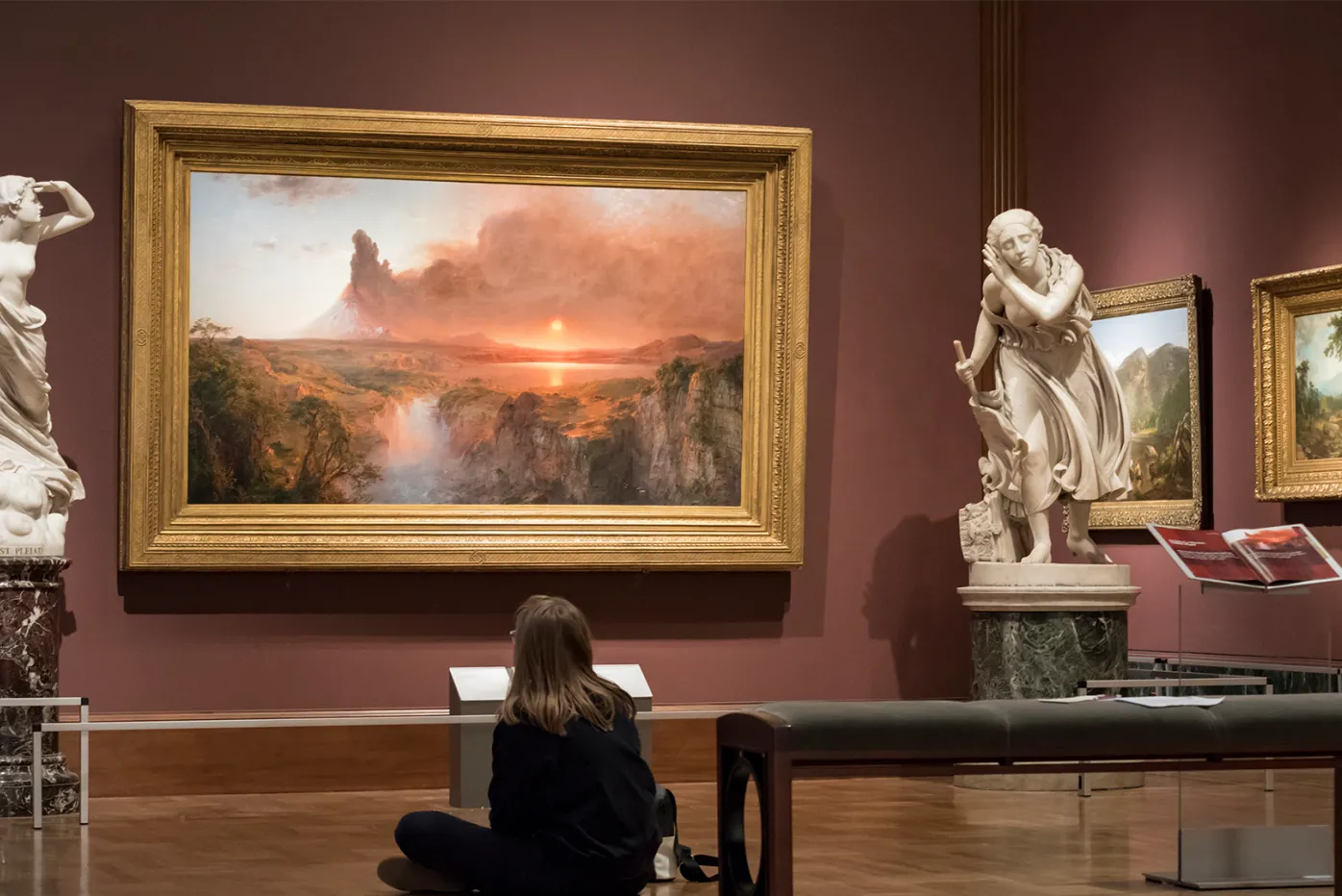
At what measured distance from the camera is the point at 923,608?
35.9 feet

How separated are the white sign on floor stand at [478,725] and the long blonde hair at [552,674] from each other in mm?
2383

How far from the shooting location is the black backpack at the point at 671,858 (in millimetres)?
6301

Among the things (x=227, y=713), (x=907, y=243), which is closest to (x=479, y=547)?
(x=227, y=713)

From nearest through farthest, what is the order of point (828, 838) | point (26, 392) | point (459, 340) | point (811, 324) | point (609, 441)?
point (828, 838)
point (26, 392)
point (459, 340)
point (609, 441)
point (811, 324)

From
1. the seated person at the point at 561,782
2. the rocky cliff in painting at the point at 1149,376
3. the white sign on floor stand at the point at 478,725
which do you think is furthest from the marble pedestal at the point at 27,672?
the rocky cliff in painting at the point at 1149,376

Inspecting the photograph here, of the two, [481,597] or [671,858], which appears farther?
[481,597]

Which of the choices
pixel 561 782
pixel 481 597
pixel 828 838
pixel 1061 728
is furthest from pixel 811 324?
pixel 561 782

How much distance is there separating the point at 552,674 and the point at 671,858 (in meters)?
1.46

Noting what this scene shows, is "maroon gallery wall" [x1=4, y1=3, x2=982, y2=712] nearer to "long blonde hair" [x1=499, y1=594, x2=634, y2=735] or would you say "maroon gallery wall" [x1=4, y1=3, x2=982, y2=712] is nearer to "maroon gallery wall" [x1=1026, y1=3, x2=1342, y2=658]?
"maroon gallery wall" [x1=1026, y1=3, x2=1342, y2=658]

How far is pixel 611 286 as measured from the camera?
10461 millimetres

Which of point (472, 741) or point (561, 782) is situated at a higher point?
point (561, 782)

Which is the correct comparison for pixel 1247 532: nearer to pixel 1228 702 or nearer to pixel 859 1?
pixel 1228 702

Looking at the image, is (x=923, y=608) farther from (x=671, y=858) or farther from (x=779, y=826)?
(x=779, y=826)

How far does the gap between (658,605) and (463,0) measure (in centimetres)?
373
